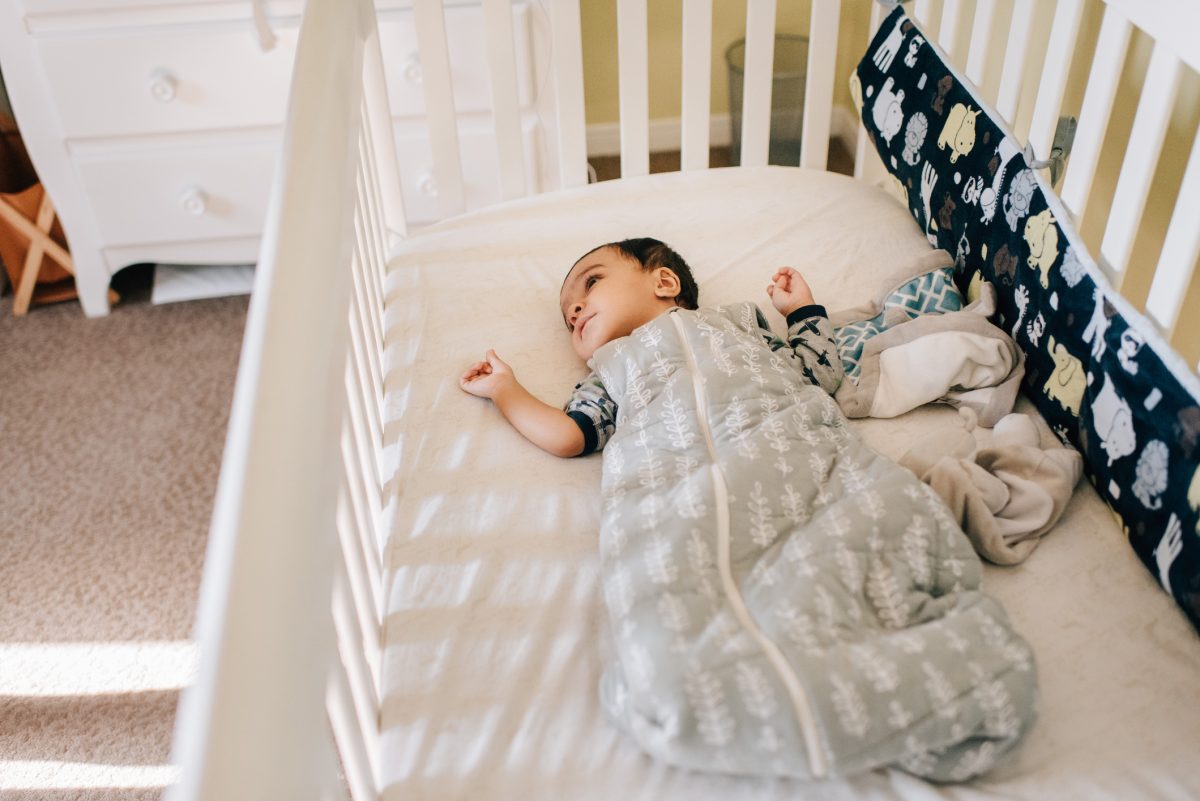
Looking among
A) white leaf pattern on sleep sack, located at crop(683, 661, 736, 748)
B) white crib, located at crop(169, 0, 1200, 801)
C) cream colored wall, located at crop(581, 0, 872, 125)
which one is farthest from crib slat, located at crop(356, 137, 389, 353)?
cream colored wall, located at crop(581, 0, 872, 125)

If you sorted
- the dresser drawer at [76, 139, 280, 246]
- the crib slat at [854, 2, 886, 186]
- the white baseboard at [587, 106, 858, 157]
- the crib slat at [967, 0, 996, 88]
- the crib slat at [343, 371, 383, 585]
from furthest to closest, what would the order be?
the white baseboard at [587, 106, 858, 157]
the dresser drawer at [76, 139, 280, 246]
the crib slat at [854, 2, 886, 186]
the crib slat at [967, 0, 996, 88]
the crib slat at [343, 371, 383, 585]

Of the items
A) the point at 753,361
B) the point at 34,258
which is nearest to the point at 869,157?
the point at 753,361

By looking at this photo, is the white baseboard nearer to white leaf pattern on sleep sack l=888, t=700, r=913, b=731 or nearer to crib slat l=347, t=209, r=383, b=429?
crib slat l=347, t=209, r=383, b=429

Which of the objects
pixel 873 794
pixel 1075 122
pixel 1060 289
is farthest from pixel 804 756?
pixel 1075 122

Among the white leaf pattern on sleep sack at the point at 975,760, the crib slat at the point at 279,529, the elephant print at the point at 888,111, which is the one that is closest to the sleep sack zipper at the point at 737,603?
the white leaf pattern on sleep sack at the point at 975,760

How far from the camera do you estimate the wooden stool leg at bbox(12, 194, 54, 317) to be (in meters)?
2.16

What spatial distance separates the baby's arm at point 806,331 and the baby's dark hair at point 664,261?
0.10 metres

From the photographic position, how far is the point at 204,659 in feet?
1.41

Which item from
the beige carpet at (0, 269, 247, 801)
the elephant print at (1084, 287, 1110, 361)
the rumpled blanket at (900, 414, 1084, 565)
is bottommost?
the beige carpet at (0, 269, 247, 801)

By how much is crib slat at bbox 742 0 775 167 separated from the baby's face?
444 mm

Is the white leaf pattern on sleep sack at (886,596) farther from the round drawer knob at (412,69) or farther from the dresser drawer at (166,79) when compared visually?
the dresser drawer at (166,79)

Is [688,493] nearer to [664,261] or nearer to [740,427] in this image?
[740,427]

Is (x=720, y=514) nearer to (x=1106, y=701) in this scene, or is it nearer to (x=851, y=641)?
(x=851, y=641)

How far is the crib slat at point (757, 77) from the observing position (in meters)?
1.51
